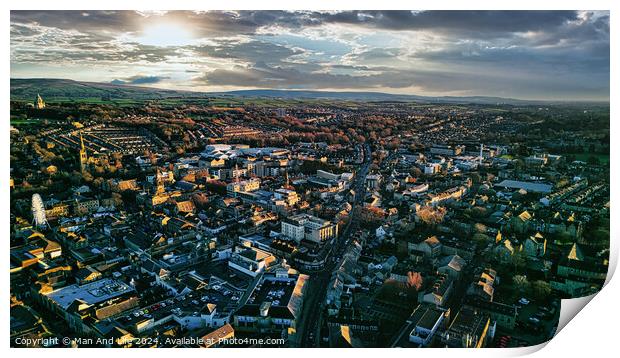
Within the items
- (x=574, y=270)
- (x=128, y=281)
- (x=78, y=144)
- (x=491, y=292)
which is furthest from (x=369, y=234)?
(x=78, y=144)

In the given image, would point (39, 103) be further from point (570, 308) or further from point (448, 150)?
point (448, 150)

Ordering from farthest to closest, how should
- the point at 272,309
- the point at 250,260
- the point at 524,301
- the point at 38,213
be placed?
the point at 38,213, the point at 250,260, the point at 524,301, the point at 272,309

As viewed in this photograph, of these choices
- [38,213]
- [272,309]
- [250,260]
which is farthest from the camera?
Result: [38,213]

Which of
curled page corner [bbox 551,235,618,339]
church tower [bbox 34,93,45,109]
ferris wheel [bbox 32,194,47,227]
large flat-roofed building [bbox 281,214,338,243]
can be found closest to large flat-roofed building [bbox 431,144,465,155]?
large flat-roofed building [bbox 281,214,338,243]

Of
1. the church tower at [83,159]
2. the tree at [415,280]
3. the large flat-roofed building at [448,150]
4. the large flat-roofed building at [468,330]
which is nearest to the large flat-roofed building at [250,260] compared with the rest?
the tree at [415,280]

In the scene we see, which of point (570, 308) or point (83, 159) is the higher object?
point (83, 159)

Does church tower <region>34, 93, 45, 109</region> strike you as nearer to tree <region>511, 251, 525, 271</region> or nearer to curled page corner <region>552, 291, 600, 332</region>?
tree <region>511, 251, 525, 271</region>

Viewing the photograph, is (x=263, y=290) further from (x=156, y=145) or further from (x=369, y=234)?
(x=156, y=145)

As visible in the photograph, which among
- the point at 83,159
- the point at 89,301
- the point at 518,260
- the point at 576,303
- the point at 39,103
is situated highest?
the point at 39,103

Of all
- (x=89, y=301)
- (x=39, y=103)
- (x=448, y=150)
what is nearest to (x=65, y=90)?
(x=39, y=103)

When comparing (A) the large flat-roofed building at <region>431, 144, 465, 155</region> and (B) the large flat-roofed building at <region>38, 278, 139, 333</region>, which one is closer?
(B) the large flat-roofed building at <region>38, 278, 139, 333</region>
